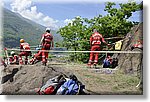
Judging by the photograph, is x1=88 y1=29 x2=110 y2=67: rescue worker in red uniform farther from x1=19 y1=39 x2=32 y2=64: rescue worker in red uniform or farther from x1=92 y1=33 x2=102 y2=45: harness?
x1=19 y1=39 x2=32 y2=64: rescue worker in red uniform

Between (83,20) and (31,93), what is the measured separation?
0.86 m

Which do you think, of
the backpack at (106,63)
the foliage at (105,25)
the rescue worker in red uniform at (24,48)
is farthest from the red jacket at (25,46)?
the backpack at (106,63)

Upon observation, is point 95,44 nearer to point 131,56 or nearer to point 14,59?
point 131,56

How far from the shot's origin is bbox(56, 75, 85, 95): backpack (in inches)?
104

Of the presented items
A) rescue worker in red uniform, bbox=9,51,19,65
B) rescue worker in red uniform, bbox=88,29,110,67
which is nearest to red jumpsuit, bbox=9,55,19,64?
rescue worker in red uniform, bbox=9,51,19,65

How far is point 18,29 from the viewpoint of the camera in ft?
8.87

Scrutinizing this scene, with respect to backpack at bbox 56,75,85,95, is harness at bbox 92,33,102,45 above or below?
above

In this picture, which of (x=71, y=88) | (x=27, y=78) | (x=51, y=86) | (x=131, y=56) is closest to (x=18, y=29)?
(x=27, y=78)

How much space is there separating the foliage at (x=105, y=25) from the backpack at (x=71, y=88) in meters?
0.24

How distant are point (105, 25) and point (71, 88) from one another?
2.43 ft

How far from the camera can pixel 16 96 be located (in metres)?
2.65

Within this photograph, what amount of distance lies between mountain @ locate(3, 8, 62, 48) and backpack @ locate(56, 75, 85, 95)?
1.48 ft

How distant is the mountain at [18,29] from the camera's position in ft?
8.79

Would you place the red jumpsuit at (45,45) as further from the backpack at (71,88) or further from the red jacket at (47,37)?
the backpack at (71,88)
